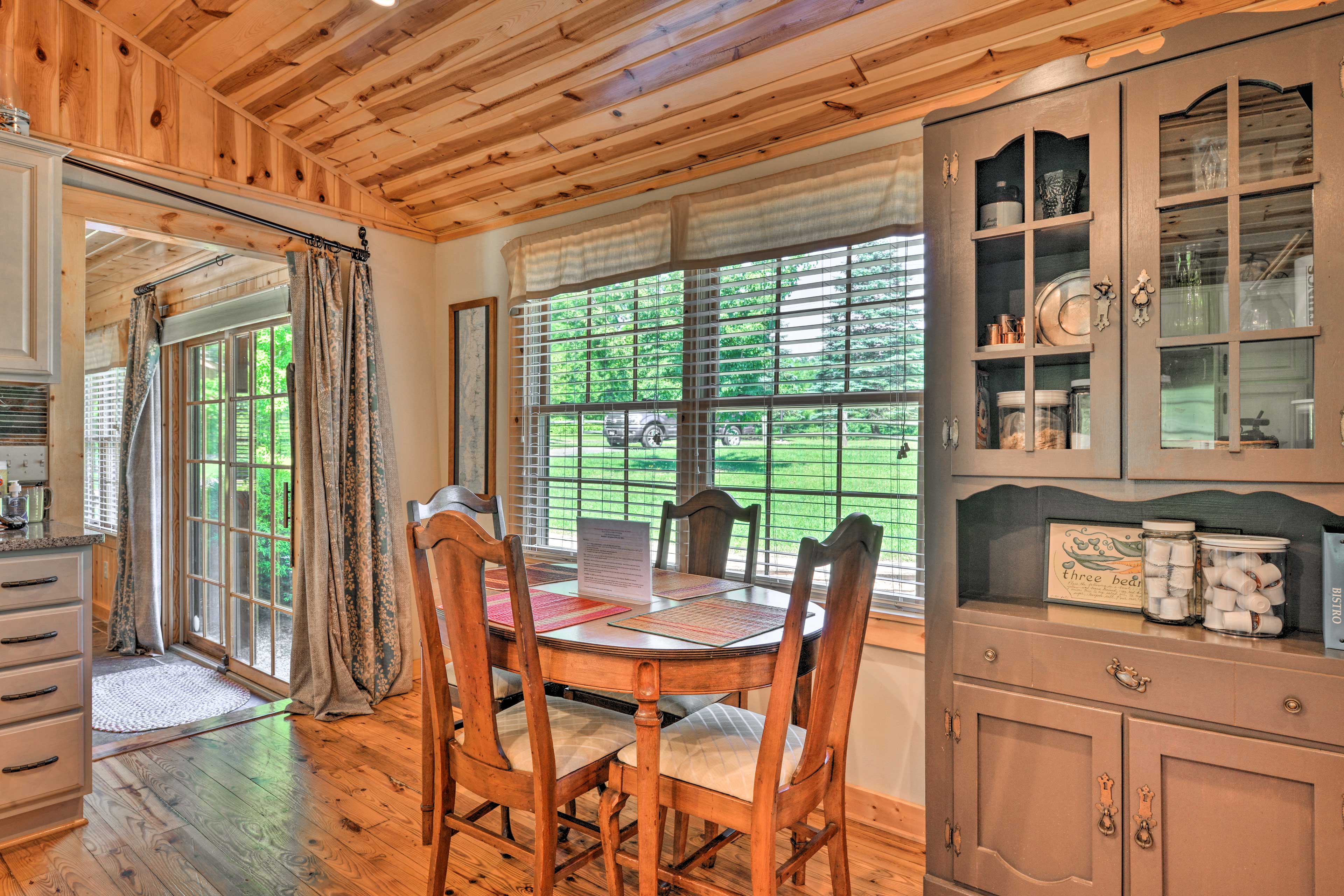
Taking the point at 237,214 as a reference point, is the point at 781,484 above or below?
below

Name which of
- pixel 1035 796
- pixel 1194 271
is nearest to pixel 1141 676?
pixel 1035 796

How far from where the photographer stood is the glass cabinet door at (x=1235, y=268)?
162 cm

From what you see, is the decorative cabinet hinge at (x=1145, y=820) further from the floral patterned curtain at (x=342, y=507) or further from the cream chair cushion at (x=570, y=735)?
the floral patterned curtain at (x=342, y=507)

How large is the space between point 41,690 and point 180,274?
3066 millimetres

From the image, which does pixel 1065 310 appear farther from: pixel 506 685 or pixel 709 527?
pixel 506 685

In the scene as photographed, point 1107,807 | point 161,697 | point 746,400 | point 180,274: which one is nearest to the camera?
point 1107,807

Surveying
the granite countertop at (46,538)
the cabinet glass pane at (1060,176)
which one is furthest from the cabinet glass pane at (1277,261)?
the granite countertop at (46,538)

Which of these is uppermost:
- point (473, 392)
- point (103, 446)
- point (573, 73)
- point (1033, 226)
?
point (573, 73)

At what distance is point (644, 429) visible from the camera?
331cm

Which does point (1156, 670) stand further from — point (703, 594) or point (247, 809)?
point (247, 809)

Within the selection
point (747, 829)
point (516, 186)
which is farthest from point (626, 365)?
point (747, 829)

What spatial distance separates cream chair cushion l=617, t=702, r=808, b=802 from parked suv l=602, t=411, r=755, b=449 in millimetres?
1265

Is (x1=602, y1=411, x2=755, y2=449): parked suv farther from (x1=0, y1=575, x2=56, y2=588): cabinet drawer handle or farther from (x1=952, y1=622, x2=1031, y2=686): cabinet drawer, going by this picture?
(x1=0, y1=575, x2=56, y2=588): cabinet drawer handle

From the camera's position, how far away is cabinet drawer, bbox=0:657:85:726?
241cm
